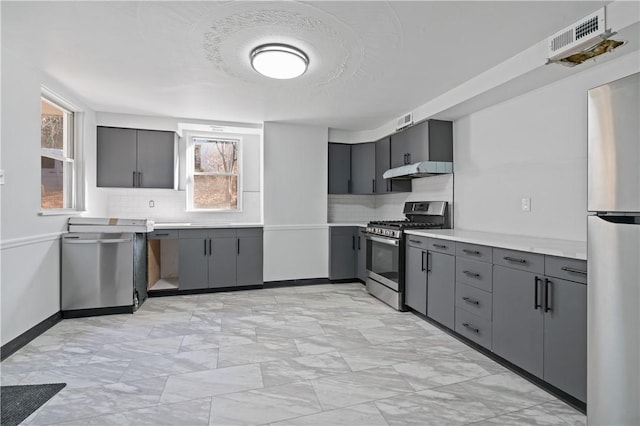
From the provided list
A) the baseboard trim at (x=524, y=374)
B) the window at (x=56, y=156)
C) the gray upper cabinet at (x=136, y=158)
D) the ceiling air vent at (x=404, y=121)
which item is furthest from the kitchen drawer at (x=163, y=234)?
the baseboard trim at (x=524, y=374)

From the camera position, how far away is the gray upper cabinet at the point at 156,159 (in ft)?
15.3

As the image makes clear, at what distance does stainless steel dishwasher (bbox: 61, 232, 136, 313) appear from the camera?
3609mm

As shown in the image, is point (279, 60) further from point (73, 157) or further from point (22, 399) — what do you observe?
point (73, 157)

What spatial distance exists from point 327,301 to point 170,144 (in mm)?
3026

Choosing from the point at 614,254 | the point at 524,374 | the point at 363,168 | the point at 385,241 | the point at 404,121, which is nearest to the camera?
the point at 614,254

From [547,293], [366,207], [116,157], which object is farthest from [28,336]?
[366,207]

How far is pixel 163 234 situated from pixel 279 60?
2896mm

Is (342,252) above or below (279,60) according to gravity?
below

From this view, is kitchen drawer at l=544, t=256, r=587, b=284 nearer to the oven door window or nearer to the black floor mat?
the oven door window

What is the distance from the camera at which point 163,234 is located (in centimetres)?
450

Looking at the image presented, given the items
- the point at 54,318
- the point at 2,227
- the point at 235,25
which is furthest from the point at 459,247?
the point at 54,318

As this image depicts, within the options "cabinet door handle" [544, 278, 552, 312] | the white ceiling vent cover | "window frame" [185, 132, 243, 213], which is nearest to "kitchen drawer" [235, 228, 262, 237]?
"window frame" [185, 132, 243, 213]

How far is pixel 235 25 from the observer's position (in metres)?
2.33

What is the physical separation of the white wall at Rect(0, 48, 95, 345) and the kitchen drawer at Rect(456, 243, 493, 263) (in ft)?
12.1
